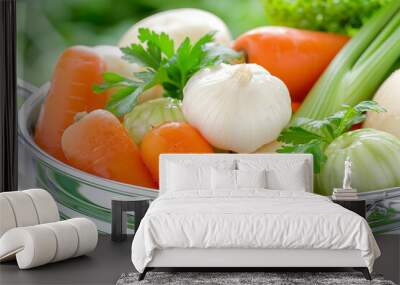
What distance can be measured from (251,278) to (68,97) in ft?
7.69

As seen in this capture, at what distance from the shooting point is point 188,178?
520 cm

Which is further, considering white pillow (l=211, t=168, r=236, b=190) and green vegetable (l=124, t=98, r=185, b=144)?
green vegetable (l=124, t=98, r=185, b=144)

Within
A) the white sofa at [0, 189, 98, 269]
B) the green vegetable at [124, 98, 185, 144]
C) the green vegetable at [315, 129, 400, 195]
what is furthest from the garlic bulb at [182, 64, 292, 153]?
the white sofa at [0, 189, 98, 269]

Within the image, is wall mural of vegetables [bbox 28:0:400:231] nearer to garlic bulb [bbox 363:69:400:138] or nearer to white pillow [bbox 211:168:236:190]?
Answer: garlic bulb [bbox 363:69:400:138]

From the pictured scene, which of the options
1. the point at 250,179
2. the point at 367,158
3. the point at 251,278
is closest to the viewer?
the point at 251,278

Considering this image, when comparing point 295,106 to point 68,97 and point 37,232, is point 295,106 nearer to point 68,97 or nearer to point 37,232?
point 68,97

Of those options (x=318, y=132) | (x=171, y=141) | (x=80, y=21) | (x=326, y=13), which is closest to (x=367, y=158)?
(x=318, y=132)

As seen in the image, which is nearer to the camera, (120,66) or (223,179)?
(223,179)

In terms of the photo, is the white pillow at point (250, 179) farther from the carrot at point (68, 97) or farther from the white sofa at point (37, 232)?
the carrot at point (68, 97)

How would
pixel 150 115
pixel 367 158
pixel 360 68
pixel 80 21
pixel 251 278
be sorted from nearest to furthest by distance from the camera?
pixel 251 278 < pixel 367 158 < pixel 360 68 < pixel 150 115 < pixel 80 21

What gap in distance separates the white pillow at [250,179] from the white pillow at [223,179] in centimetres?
3

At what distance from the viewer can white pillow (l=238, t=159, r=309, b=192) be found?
518 cm

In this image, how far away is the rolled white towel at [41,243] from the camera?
431 cm

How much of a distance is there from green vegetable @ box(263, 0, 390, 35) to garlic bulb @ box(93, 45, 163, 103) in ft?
3.44
